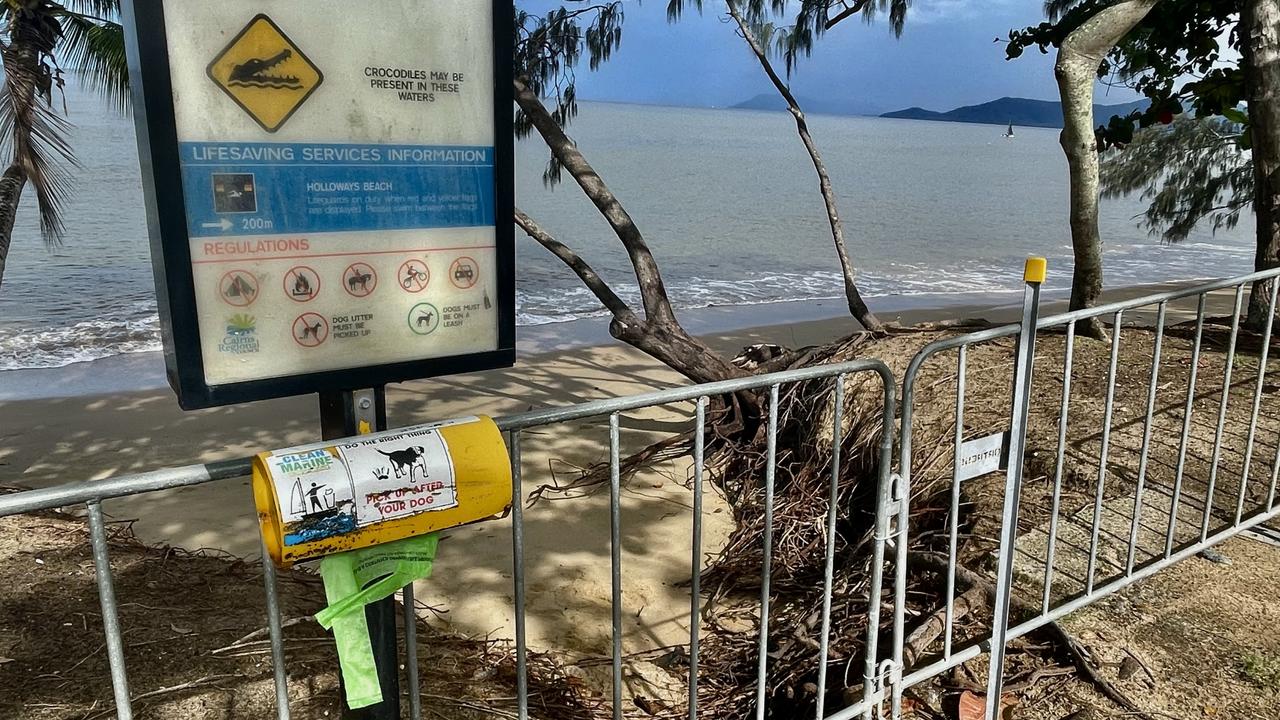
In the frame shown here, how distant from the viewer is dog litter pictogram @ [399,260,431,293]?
1747mm

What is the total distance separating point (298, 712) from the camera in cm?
284

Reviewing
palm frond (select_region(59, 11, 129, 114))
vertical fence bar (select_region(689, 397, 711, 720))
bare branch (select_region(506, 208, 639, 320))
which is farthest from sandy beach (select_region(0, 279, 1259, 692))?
palm frond (select_region(59, 11, 129, 114))

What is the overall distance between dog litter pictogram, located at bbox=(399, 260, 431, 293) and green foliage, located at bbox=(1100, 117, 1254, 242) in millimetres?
16974

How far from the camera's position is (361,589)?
1.59m

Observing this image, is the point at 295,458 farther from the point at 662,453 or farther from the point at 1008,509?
the point at 662,453

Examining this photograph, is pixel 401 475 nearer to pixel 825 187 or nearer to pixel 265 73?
pixel 265 73

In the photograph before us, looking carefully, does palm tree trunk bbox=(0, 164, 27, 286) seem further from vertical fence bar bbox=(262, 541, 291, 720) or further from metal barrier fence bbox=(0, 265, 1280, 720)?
vertical fence bar bbox=(262, 541, 291, 720)

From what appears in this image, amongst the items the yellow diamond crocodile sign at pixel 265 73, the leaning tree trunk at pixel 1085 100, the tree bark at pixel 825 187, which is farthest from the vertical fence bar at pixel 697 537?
the tree bark at pixel 825 187

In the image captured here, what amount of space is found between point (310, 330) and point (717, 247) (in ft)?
74.7

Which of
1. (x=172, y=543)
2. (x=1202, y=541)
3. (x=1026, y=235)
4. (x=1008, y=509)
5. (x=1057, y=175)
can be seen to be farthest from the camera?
(x=1057, y=175)

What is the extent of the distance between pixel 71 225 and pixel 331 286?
87.4 feet

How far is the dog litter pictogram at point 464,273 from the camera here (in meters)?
1.81

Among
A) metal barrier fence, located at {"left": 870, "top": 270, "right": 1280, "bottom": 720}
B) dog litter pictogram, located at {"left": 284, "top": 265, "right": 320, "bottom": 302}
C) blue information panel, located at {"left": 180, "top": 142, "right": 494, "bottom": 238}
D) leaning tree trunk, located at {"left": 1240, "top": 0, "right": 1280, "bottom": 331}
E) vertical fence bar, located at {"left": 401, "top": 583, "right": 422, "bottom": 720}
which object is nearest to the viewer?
blue information panel, located at {"left": 180, "top": 142, "right": 494, "bottom": 238}

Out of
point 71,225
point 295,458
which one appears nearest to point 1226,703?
point 295,458
